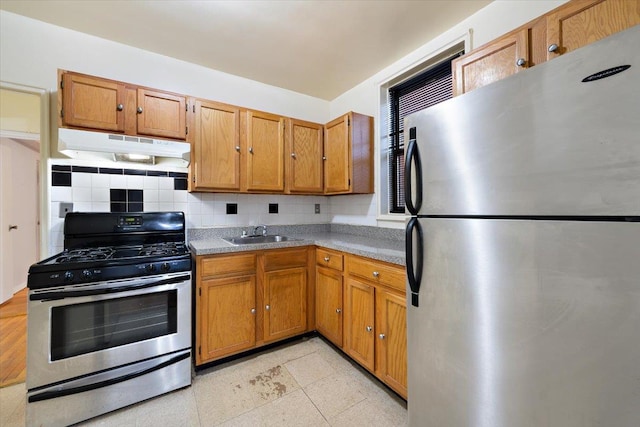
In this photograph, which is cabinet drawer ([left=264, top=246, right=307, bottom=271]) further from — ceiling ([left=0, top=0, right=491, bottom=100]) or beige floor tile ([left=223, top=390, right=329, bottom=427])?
ceiling ([left=0, top=0, right=491, bottom=100])

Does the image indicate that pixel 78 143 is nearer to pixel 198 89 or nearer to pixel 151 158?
pixel 151 158

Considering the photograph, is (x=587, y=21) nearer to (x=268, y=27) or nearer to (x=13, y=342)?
(x=268, y=27)

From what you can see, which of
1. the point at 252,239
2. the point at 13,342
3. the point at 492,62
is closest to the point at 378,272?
the point at 492,62

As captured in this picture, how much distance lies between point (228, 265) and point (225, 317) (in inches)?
16.1

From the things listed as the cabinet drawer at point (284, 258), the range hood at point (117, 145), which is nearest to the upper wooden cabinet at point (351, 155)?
the cabinet drawer at point (284, 258)

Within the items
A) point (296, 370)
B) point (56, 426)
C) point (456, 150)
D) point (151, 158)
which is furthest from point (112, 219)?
point (456, 150)

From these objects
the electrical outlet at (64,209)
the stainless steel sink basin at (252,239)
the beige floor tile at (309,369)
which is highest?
the electrical outlet at (64,209)

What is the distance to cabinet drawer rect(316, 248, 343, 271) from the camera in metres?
2.12

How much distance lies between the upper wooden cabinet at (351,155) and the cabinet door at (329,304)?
33.5 inches

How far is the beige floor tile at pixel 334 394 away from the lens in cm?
161

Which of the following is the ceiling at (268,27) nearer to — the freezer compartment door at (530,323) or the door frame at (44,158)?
the door frame at (44,158)

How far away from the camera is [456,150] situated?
105cm

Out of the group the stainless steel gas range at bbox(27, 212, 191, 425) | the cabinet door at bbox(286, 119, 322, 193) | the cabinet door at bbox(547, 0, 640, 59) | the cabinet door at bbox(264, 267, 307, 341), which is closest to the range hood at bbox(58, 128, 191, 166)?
the stainless steel gas range at bbox(27, 212, 191, 425)

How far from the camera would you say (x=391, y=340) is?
1.64 meters
